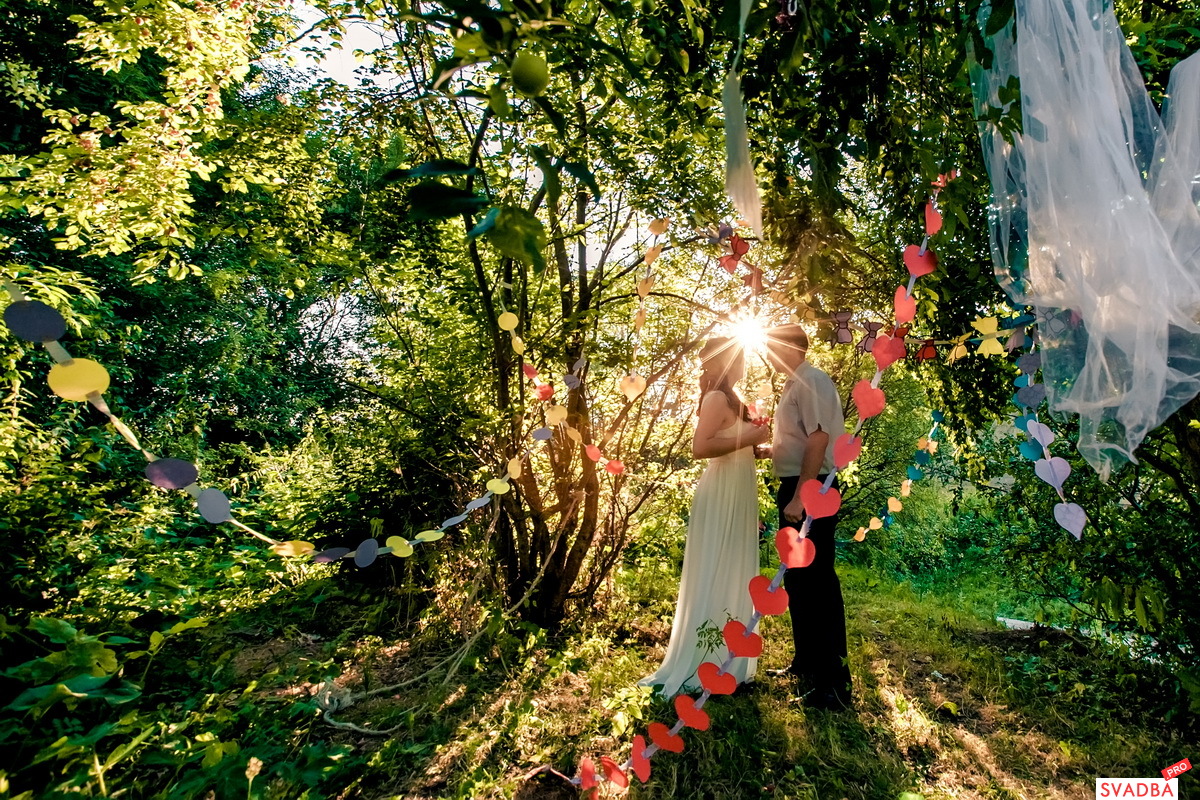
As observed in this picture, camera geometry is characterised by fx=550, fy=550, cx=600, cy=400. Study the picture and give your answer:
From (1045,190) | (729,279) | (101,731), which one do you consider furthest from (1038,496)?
(101,731)

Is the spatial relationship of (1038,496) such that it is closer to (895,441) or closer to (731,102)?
(895,441)

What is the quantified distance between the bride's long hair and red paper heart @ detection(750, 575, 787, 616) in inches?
52.2

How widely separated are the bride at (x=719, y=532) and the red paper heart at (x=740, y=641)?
1264mm

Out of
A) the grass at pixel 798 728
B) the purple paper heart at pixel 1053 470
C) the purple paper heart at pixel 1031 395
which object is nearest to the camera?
the purple paper heart at pixel 1053 470

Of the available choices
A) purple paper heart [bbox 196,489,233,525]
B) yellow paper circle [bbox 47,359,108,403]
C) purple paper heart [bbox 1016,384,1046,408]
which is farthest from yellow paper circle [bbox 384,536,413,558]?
purple paper heart [bbox 1016,384,1046,408]

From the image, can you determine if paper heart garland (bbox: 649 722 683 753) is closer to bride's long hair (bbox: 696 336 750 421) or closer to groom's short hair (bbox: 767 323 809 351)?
bride's long hair (bbox: 696 336 750 421)

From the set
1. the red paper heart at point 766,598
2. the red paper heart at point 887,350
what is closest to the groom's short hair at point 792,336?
the red paper heart at point 887,350

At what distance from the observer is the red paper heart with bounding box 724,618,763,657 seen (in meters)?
1.23

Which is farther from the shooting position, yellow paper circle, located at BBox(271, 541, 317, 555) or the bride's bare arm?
the bride's bare arm

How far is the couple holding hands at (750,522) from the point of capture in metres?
2.32

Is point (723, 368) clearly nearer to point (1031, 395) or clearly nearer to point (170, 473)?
point (1031, 395)

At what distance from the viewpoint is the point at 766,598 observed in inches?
47.7

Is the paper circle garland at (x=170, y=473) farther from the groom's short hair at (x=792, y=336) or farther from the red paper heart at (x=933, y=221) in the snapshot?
the groom's short hair at (x=792, y=336)

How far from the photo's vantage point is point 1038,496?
3174 millimetres
